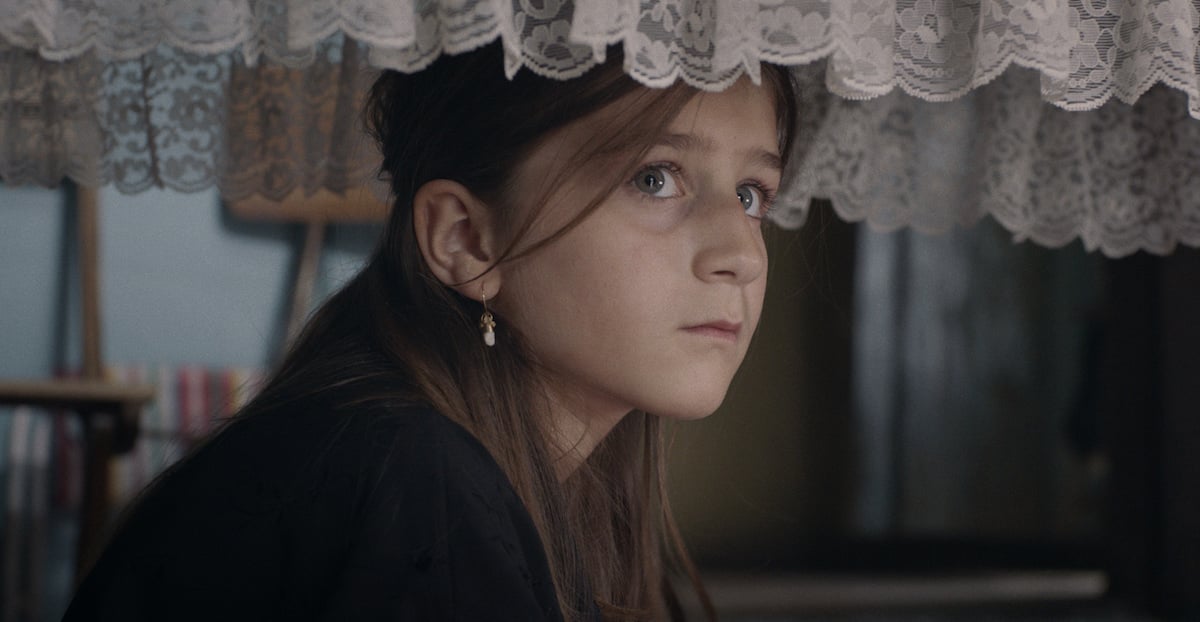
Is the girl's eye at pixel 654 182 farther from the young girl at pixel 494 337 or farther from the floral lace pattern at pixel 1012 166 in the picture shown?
the floral lace pattern at pixel 1012 166

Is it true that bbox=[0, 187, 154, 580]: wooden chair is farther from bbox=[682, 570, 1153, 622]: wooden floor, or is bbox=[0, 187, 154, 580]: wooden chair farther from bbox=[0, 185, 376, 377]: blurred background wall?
bbox=[682, 570, 1153, 622]: wooden floor

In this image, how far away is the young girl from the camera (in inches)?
28.1

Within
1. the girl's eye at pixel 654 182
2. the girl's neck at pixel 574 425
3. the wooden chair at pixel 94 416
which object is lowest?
the wooden chair at pixel 94 416

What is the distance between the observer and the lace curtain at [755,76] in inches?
28.3

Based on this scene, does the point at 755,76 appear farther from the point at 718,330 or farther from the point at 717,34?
the point at 718,330

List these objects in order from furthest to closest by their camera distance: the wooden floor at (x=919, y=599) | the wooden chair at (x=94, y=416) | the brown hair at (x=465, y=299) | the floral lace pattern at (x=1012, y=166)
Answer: the wooden floor at (x=919, y=599) → the wooden chair at (x=94, y=416) → the floral lace pattern at (x=1012, y=166) → the brown hair at (x=465, y=299)

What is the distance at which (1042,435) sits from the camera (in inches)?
134

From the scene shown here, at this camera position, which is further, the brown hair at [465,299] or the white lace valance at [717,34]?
the brown hair at [465,299]

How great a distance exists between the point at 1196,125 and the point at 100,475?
83.1 inches

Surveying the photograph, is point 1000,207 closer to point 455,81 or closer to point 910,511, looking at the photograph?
point 455,81

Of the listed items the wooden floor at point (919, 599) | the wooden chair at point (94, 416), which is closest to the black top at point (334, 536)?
the wooden chair at point (94, 416)

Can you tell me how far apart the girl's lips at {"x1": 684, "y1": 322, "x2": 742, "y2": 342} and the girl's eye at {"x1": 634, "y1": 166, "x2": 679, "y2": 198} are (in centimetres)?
11

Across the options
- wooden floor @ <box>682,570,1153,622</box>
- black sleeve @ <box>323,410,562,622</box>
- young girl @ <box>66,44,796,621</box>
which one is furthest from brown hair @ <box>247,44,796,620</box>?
wooden floor @ <box>682,570,1153,622</box>

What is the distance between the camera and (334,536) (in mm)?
688
